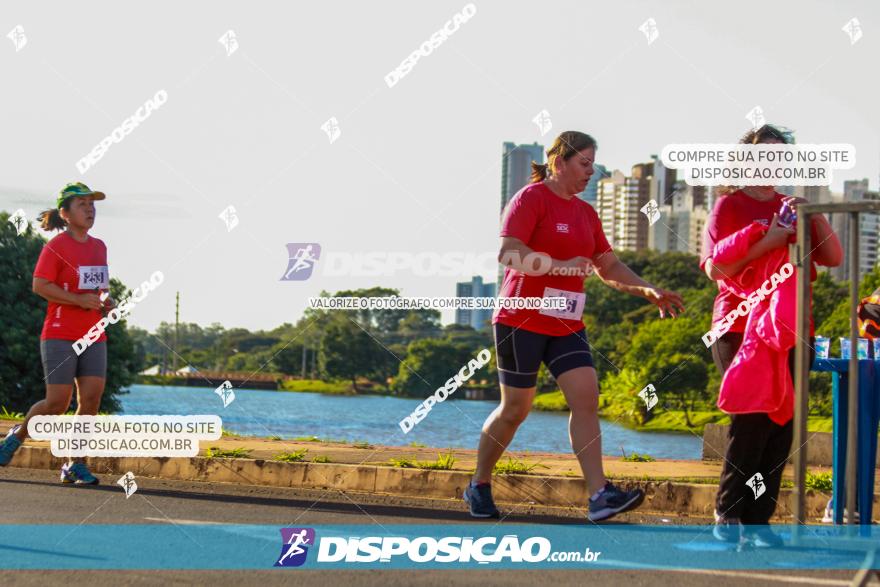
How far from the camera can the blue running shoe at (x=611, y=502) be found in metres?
6.14

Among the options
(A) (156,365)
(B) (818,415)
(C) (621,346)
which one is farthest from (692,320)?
(A) (156,365)

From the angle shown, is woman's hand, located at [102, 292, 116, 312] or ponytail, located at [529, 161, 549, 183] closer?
ponytail, located at [529, 161, 549, 183]

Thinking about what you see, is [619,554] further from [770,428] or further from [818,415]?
[818,415]

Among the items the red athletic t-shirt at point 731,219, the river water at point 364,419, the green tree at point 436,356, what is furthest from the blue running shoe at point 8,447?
Answer: the green tree at point 436,356

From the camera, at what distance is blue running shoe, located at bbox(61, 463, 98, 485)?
8656mm

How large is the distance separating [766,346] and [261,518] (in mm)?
2975

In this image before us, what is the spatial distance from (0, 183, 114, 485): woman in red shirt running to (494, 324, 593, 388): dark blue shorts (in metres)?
3.45

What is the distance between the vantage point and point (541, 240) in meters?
6.75

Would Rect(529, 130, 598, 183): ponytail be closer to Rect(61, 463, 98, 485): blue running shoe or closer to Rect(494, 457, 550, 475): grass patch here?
Rect(494, 457, 550, 475): grass patch
